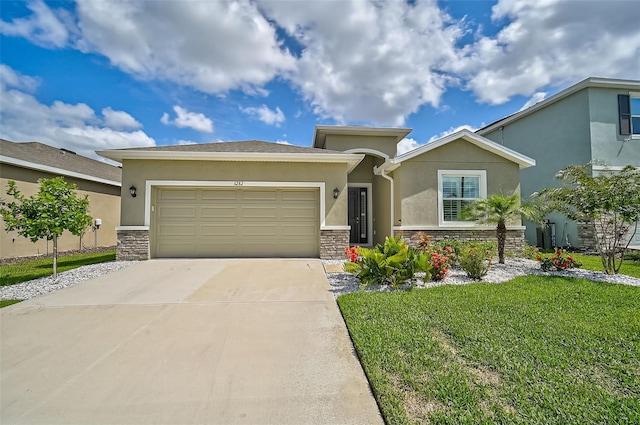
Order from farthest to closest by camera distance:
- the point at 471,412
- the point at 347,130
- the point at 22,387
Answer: the point at 347,130
the point at 22,387
the point at 471,412

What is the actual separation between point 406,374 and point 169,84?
12375mm

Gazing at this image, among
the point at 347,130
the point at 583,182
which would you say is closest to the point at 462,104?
the point at 347,130

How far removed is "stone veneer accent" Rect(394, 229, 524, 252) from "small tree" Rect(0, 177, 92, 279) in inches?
349

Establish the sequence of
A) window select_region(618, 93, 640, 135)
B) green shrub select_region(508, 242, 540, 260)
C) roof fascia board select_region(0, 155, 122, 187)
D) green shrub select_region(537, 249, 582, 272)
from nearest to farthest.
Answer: green shrub select_region(537, 249, 582, 272), green shrub select_region(508, 242, 540, 260), roof fascia board select_region(0, 155, 122, 187), window select_region(618, 93, 640, 135)

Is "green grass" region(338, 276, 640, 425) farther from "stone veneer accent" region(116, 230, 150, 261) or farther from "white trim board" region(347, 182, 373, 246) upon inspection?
"white trim board" region(347, 182, 373, 246)

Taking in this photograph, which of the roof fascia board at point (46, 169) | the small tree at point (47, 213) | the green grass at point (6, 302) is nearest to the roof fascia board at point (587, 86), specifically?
the small tree at point (47, 213)

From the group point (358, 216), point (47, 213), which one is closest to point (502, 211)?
point (358, 216)

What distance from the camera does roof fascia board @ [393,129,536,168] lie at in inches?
367

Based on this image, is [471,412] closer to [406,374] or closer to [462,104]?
[406,374]

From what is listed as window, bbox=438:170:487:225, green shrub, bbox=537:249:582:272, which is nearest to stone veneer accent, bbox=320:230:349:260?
window, bbox=438:170:487:225

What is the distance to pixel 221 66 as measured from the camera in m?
10.4

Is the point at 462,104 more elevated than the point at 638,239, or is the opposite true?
the point at 462,104

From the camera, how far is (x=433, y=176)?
955 centimetres

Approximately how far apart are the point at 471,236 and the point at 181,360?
30.6ft
